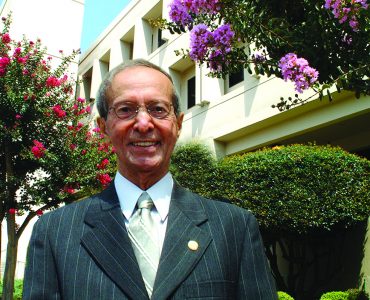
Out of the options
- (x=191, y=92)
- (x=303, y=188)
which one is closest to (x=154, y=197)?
(x=303, y=188)

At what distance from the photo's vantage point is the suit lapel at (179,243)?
151 centimetres

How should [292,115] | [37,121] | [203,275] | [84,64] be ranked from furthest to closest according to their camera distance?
1. [84,64]
2. [292,115]
3. [37,121]
4. [203,275]

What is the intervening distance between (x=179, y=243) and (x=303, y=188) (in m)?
7.46

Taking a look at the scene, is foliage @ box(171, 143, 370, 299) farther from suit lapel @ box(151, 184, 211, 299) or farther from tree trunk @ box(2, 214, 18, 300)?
suit lapel @ box(151, 184, 211, 299)

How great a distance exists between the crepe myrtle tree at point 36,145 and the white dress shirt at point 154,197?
8.46 m

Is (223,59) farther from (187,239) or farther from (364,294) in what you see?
(364,294)

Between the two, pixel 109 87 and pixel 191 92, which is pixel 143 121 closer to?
pixel 109 87

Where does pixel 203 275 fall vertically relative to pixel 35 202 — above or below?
below

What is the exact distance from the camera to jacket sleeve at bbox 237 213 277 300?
1.61 meters

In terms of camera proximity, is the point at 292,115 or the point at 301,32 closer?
the point at 301,32

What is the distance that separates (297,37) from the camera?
13.4 feet

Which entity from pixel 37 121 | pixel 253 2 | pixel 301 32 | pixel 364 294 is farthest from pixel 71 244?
pixel 37 121

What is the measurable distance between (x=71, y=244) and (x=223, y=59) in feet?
11.1

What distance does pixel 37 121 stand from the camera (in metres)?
10.3
